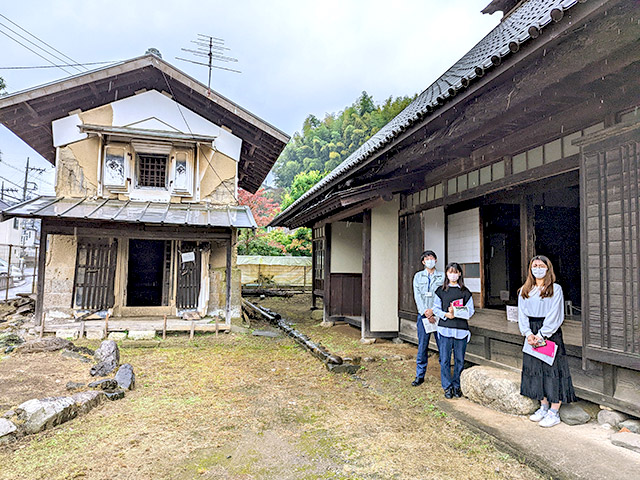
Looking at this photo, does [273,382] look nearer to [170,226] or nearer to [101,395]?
[101,395]

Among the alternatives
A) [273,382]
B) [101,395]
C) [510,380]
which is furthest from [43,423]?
[510,380]

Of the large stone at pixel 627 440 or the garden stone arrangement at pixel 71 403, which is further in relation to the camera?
the garden stone arrangement at pixel 71 403

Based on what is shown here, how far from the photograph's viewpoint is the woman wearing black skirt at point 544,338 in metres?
3.78

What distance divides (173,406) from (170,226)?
539cm

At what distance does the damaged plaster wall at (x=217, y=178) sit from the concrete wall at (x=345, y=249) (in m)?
2.96

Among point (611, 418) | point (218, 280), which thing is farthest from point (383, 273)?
point (611, 418)

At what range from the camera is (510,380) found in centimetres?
427

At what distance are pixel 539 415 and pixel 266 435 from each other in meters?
2.76

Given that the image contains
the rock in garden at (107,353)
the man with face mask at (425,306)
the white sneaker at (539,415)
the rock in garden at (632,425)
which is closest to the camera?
the rock in garden at (632,425)

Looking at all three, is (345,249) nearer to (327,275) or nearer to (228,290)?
(327,275)

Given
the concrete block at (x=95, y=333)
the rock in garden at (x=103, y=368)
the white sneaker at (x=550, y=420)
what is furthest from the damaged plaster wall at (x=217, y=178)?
the white sneaker at (x=550, y=420)

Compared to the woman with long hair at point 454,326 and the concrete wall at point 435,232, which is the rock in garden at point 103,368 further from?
the concrete wall at point 435,232

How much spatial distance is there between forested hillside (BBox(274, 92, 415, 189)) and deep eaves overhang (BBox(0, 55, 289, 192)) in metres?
29.1

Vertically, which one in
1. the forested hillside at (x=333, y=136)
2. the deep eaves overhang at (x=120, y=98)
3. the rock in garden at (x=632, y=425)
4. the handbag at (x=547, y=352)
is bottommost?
the rock in garden at (x=632, y=425)
